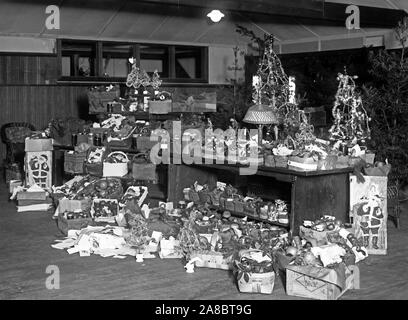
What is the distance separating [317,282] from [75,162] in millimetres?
3954

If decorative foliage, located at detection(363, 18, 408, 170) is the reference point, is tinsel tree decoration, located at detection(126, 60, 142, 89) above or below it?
above

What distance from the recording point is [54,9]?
10.1 m

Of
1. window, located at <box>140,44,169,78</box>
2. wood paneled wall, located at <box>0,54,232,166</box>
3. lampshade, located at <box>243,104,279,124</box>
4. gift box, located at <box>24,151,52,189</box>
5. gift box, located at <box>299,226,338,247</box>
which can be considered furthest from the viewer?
window, located at <box>140,44,169,78</box>

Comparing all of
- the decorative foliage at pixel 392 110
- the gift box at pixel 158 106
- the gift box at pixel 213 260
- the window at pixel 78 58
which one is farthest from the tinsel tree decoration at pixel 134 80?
the window at pixel 78 58

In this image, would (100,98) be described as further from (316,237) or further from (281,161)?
(316,237)

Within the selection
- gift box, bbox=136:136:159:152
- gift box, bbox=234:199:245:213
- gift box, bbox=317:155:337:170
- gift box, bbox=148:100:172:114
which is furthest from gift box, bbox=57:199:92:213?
gift box, bbox=317:155:337:170

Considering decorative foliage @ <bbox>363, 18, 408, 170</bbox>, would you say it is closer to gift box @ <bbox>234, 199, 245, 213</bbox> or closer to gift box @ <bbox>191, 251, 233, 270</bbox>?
gift box @ <bbox>234, 199, 245, 213</bbox>

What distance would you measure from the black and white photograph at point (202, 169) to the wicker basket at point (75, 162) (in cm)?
2

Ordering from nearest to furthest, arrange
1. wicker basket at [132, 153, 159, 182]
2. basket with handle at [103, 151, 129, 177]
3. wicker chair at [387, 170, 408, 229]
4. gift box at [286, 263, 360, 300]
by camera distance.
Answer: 1. gift box at [286, 263, 360, 300]
2. wicker chair at [387, 170, 408, 229]
3. wicker basket at [132, 153, 159, 182]
4. basket with handle at [103, 151, 129, 177]

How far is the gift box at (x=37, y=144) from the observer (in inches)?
322

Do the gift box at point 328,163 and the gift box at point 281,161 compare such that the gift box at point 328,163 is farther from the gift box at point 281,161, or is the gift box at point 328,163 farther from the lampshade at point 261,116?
the lampshade at point 261,116

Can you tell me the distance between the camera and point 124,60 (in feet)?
40.9

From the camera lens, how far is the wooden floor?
454cm
